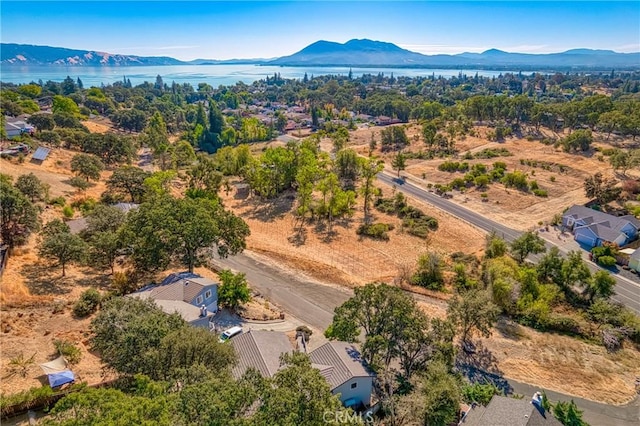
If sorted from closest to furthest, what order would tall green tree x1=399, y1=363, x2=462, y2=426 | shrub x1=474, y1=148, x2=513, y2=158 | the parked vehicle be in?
1. tall green tree x1=399, y1=363, x2=462, y2=426
2. the parked vehicle
3. shrub x1=474, y1=148, x2=513, y2=158

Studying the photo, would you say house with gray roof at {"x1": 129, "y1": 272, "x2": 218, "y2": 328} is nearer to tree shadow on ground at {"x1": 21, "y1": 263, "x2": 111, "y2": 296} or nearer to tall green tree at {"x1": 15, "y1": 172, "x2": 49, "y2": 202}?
tree shadow on ground at {"x1": 21, "y1": 263, "x2": 111, "y2": 296}

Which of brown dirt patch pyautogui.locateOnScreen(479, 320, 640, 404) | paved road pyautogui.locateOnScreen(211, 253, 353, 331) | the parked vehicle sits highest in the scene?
the parked vehicle

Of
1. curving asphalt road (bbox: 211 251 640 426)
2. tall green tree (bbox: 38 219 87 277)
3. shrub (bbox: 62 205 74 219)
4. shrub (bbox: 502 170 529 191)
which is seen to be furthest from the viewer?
shrub (bbox: 502 170 529 191)

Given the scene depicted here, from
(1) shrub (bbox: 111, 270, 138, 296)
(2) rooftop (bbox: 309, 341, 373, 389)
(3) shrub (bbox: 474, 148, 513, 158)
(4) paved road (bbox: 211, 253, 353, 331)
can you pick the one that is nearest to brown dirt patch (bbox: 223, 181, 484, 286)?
(4) paved road (bbox: 211, 253, 353, 331)

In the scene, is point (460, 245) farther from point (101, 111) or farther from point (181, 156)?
point (101, 111)

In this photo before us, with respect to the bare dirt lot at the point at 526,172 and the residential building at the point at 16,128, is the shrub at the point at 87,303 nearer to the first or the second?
the bare dirt lot at the point at 526,172

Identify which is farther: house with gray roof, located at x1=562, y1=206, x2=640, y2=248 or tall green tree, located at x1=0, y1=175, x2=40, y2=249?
house with gray roof, located at x1=562, y1=206, x2=640, y2=248
